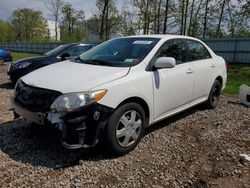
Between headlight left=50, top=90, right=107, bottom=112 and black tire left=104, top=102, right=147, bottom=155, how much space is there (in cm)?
34

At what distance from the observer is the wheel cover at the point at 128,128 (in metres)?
3.30

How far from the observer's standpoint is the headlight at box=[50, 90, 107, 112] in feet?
9.65

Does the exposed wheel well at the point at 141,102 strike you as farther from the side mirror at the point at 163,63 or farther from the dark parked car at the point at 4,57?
the dark parked car at the point at 4,57

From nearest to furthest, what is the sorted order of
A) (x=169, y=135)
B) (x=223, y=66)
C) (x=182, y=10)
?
(x=169, y=135) → (x=223, y=66) → (x=182, y=10)

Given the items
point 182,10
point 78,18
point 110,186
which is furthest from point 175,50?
point 78,18

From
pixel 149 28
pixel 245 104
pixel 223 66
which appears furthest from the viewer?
pixel 149 28

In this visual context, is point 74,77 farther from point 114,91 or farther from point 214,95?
point 214,95

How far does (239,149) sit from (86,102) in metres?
2.33

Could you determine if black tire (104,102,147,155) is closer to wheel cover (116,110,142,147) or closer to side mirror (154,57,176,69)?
wheel cover (116,110,142,147)

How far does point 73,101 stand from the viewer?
296 cm

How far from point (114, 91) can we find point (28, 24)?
62037mm

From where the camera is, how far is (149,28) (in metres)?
27.9

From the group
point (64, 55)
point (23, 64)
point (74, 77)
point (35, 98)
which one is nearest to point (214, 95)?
point (74, 77)

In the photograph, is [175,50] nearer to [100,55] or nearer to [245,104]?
[100,55]
